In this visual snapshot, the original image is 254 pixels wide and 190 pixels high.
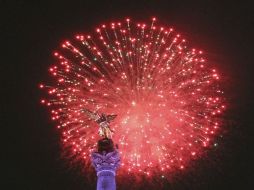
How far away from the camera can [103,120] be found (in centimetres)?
4069

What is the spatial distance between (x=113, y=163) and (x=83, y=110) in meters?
4.58

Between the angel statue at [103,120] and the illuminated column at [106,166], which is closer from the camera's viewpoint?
the illuminated column at [106,166]

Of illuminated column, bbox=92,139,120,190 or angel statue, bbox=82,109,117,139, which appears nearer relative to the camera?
illuminated column, bbox=92,139,120,190

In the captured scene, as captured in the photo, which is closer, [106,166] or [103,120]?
[106,166]

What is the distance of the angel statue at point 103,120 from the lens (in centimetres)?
3978

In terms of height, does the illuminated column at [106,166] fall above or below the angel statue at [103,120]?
below

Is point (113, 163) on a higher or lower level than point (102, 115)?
lower

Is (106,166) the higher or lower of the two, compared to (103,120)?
lower

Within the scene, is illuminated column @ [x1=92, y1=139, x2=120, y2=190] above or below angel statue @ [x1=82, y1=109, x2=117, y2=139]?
below

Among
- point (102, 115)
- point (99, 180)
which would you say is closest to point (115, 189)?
point (99, 180)

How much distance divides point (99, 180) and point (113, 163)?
1.63 m

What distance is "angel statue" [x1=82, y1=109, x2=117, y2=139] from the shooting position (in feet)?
131

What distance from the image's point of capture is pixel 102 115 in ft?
134

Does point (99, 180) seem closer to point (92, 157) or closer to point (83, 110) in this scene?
point (92, 157)
